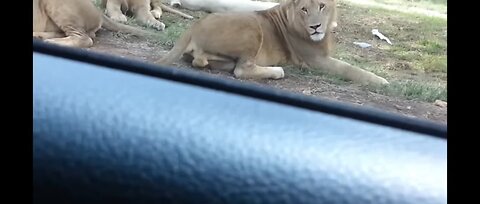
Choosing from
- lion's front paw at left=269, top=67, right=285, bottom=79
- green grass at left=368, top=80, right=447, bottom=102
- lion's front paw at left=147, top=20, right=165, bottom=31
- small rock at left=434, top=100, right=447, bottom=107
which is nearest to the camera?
small rock at left=434, top=100, right=447, bottom=107

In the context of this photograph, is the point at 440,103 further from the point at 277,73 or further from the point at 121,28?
the point at 121,28

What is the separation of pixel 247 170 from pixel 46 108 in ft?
0.34

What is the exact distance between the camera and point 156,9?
3416 millimetres

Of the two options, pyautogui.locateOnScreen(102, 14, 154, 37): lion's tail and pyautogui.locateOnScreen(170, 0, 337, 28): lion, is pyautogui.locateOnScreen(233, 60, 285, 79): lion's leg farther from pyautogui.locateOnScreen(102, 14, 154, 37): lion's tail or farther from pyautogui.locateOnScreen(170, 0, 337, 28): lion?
pyautogui.locateOnScreen(170, 0, 337, 28): lion

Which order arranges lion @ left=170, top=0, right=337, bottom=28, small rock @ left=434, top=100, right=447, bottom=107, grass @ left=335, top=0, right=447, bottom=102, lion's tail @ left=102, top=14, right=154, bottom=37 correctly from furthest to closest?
lion @ left=170, top=0, right=337, bottom=28, lion's tail @ left=102, top=14, right=154, bottom=37, grass @ left=335, top=0, right=447, bottom=102, small rock @ left=434, top=100, right=447, bottom=107

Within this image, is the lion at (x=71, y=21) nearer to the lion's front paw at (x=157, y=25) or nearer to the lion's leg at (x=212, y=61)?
the lion's front paw at (x=157, y=25)

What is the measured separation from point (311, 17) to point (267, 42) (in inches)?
6.6

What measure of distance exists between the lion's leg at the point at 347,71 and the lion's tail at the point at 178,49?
44 cm

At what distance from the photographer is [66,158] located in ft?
1.36

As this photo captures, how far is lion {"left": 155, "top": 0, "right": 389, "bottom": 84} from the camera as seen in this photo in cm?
283

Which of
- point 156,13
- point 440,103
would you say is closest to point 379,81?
point 440,103

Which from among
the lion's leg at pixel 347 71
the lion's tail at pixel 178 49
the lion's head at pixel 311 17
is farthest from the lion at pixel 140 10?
the lion's leg at pixel 347 71

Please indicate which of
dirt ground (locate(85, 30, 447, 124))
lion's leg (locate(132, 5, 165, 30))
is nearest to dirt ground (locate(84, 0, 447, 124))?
dirt ground (locate(85, 30, 447, 124))
